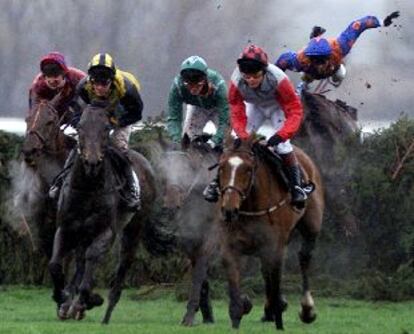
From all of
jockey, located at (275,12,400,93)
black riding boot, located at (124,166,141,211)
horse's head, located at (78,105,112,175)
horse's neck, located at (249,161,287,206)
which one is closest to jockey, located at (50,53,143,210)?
black riding boot, located at (124,166,141,211)

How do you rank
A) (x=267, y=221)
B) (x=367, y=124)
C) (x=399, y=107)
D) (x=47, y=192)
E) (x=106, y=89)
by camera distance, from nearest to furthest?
(x=267, y=221)
(x=106, y=89)
(x=47, y=192)
(x=399, y=107)
(x=367, y=124)

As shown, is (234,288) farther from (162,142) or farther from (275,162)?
(162,142)

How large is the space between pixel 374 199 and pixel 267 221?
5.83 metres

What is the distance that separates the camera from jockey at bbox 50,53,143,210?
687 inches

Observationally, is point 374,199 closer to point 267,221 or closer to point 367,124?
point 367,124

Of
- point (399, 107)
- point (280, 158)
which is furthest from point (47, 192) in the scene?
point (399, 107)

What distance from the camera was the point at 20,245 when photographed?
22984 millimetres

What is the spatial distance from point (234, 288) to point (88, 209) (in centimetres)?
204

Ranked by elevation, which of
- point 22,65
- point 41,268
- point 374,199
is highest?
point 22,65

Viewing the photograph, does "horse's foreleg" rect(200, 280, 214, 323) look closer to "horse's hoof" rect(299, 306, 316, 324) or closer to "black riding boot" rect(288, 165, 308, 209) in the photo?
"horse's hoof" rect(299, 306, 316, 324)

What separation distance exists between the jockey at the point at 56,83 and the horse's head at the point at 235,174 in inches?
133

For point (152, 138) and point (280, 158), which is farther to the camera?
point (152, 138)

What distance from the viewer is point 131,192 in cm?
1805

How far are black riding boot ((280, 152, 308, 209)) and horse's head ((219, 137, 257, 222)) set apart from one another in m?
0.83
